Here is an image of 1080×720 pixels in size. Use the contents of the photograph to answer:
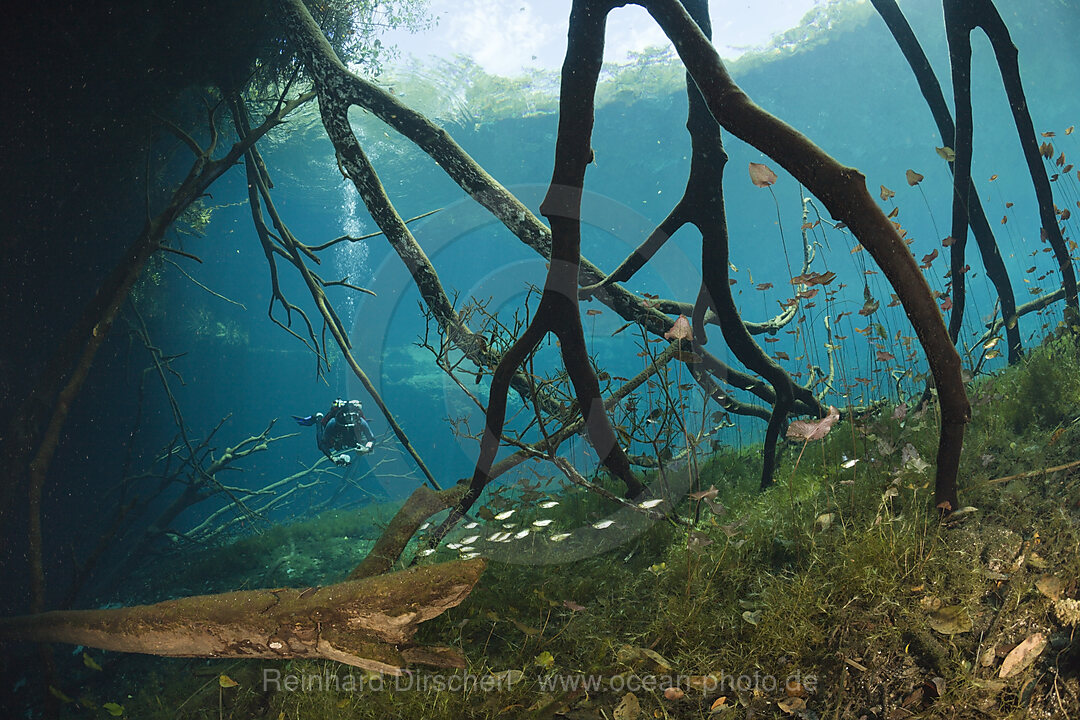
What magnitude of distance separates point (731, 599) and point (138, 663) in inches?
214

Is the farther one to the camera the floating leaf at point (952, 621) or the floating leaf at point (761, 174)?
the floating leaf at point (761, 174)

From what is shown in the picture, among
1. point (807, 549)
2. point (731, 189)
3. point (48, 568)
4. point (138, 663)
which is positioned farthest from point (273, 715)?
point (731, 189)

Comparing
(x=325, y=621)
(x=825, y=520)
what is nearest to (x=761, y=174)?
(x=825, y=520)

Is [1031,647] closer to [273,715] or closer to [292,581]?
[273,715]

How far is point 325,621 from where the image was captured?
1597 mm

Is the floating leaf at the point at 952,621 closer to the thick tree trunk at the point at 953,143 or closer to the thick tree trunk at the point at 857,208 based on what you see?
the thick tree trunk at the point at 857,208

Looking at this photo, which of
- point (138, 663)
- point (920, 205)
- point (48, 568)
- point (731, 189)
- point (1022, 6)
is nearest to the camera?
point (138, 663)

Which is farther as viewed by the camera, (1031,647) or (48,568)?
(48,568)

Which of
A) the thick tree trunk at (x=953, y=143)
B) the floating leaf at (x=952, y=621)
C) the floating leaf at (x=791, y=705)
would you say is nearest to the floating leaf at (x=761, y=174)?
the floating leaf at (x=952, y=621)

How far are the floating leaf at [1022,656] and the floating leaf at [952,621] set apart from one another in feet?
A: 0.33

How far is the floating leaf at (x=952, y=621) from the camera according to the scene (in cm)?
137

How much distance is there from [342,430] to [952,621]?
25.3 feet

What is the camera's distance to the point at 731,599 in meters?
2.02

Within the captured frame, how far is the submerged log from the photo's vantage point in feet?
4.96
